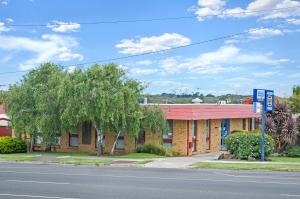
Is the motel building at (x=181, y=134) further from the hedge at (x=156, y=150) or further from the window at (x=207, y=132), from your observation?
the hedge at (x=156, y=150)

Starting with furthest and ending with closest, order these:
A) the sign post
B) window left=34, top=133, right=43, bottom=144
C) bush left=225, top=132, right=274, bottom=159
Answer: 1. window left=34, top=133, right=43, bottom=144
2. bush left=225, top=132, right=274, bottom=159
3. the sign post

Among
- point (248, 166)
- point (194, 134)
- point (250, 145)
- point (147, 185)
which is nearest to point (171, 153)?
point (194, 134)

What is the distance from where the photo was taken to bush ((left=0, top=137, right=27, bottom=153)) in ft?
109

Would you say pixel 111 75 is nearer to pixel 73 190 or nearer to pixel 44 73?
pixel 44 73

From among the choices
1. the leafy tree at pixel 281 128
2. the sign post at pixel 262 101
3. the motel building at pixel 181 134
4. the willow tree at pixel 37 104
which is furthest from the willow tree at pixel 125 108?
the leafy tree at pixel 281 128

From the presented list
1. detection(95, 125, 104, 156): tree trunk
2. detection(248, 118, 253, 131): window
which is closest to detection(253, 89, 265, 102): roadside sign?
detection(95, 125, 104, 156): tree trunk

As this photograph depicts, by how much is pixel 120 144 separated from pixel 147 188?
17686mm

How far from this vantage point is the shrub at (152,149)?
3088 cm

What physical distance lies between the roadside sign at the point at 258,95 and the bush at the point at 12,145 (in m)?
16.9

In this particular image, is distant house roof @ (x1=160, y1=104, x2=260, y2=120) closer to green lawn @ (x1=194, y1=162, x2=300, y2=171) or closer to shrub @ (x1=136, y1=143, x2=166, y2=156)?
shrub @ (x1=136, y1=143, x2=166, y2=156)

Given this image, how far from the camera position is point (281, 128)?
32.6m

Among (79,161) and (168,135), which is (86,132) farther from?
(79,161)

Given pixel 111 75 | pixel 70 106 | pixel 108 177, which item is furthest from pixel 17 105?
pixel 108 177

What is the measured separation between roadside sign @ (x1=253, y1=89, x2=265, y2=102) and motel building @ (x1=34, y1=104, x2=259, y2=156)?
5.96 meters
